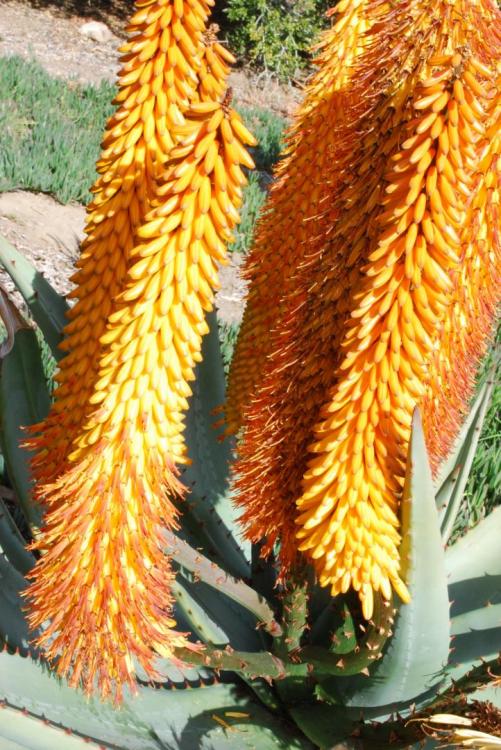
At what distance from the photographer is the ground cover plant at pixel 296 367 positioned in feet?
3.10

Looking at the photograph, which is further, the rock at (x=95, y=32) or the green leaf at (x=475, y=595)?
the rock at (x=95, y=32)

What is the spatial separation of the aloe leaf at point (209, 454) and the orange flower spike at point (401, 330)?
0.70 metres

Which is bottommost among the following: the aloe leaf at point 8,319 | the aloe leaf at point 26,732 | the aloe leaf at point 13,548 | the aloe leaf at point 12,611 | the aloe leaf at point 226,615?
the aloe leaf at point 13,548

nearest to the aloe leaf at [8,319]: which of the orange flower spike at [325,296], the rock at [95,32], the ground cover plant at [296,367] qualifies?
the ground cover plant at [296,367]

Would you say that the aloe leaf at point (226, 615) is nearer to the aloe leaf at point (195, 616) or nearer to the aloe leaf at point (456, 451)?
the aloe leaf at point (195, 616)

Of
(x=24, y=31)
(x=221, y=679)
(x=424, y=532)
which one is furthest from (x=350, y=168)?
(x=24, y=31)

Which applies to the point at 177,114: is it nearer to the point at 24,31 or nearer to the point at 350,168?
the point at 350,168

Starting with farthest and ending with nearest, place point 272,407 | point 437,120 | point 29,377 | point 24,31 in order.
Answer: point 24,31
point 29,377
point 272,407
point 437,120

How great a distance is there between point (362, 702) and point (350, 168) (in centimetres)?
104

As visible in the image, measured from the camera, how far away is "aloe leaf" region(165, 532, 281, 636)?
4.51 ft

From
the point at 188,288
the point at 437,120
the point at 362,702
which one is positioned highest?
the point at 437,120

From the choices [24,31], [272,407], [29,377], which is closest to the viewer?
[272,407]

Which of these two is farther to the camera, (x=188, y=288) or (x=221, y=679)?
(x=221, y=679)

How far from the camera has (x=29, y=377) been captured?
6.03 feet
